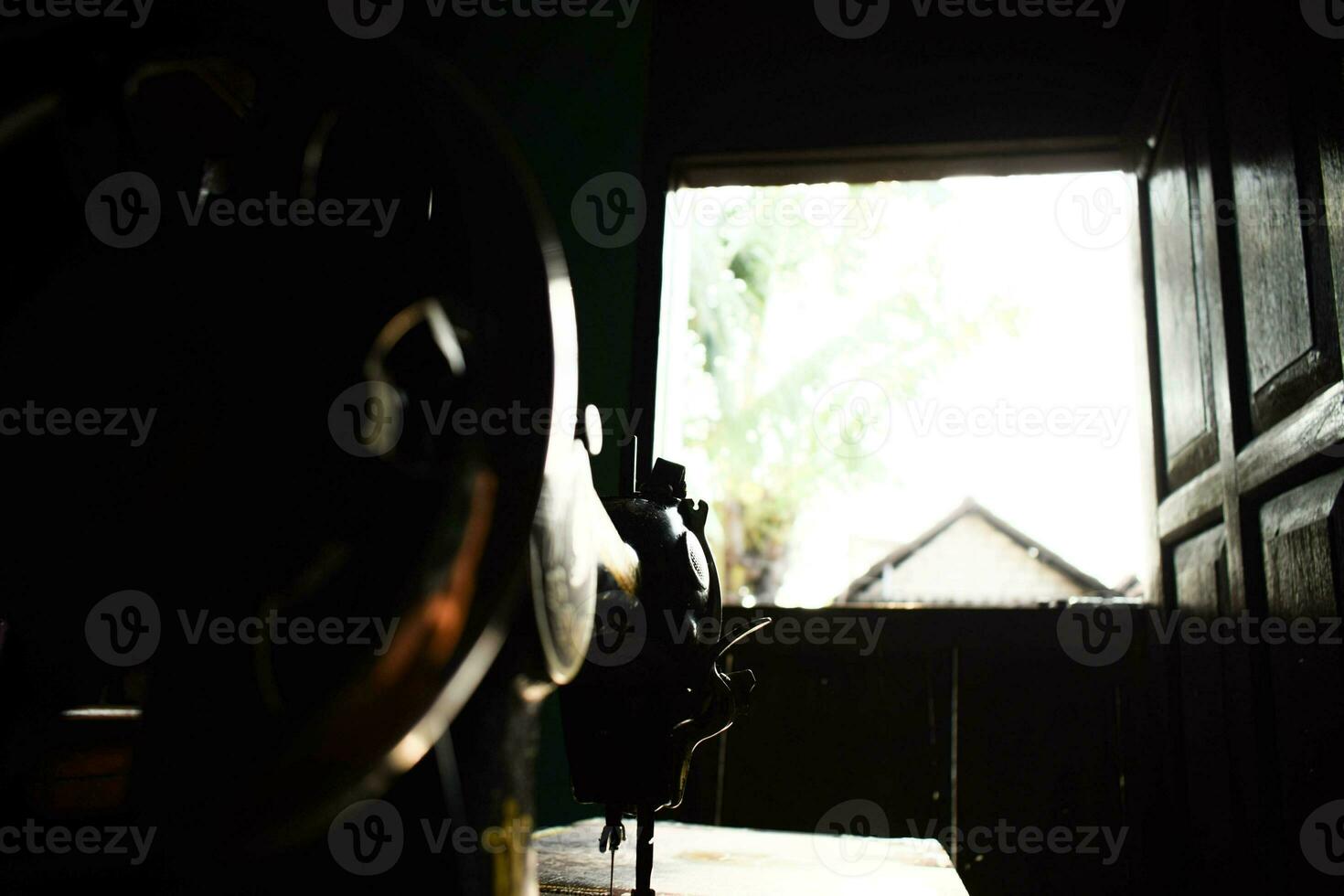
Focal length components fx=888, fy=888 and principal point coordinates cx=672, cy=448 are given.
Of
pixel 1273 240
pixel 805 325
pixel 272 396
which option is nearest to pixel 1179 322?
pixel 1273 240

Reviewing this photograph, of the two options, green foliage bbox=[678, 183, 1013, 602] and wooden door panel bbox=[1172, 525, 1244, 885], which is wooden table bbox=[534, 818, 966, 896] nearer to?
wooden door panel bbox=[1172, 525, 1244, 885]

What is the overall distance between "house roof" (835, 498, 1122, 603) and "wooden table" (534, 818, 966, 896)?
24.0 ft

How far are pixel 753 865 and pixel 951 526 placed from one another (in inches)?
357

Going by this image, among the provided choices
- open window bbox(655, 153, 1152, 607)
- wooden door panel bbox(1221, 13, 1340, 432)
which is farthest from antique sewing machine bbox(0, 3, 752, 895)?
open window bbox(655, 153, 1152, 607)

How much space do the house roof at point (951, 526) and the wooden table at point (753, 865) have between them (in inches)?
288

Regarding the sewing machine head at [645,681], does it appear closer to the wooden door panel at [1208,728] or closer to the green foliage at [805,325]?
the wooden door panel at [1208,728]

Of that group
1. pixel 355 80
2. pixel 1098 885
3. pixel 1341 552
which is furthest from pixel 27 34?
pixel 1098 885

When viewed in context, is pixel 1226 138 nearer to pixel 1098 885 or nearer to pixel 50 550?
pixel 1098 885

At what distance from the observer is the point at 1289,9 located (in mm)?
1444

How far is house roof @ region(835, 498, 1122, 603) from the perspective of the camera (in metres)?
8.95

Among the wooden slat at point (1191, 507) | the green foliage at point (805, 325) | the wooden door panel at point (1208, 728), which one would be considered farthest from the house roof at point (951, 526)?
the wooden door panel at point (1208, 728)

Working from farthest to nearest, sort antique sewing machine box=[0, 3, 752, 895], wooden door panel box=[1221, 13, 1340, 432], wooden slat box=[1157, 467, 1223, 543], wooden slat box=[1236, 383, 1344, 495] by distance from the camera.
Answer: wooden slat box=[1157, 467, 1223, 543], wooden door panel box=[1221, 13, 1340, 432], wooden slat box=[1236, 383, 1344, 495], antique sewing machine box=[0, 3, 752, 895]

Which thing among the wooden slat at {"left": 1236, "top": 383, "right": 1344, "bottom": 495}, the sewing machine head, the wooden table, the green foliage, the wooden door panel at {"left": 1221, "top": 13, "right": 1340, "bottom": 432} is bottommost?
the wooden table

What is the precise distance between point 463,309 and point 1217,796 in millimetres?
2112
